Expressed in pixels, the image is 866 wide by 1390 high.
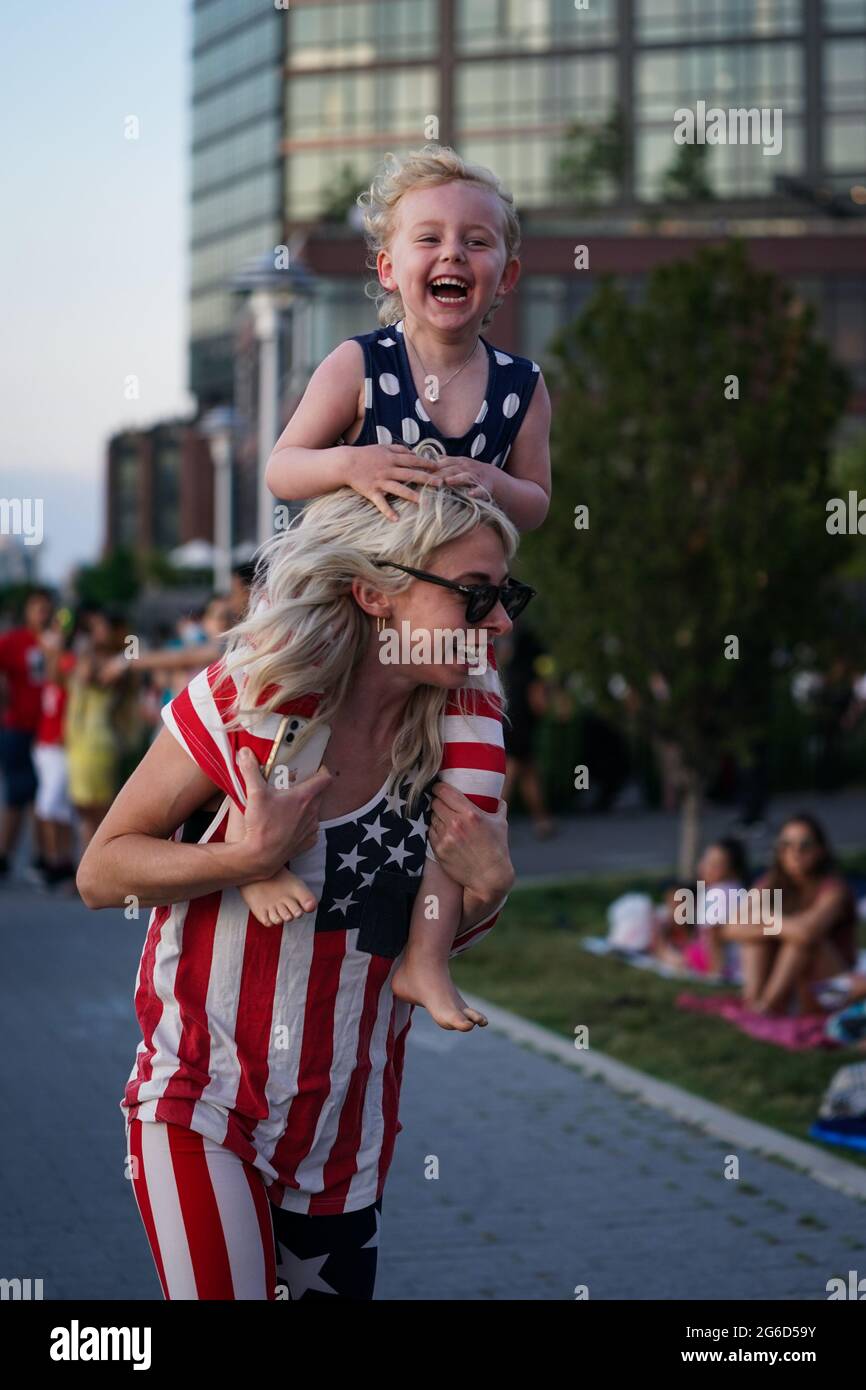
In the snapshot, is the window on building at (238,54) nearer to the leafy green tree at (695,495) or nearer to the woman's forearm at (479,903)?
the leafy green tree at (695,495)

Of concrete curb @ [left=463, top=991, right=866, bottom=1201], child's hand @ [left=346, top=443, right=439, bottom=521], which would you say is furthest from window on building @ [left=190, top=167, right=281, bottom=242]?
child's hand @ [left=346, top=443, right=439, bottom=521]

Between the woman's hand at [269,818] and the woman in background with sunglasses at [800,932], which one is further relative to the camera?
the woman in background with sunglasses at [800,932]

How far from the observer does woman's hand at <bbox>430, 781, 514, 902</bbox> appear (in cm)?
311

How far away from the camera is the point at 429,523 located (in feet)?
9.56

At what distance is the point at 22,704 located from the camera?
49.3 feet

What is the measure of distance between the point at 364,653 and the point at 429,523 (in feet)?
0.77

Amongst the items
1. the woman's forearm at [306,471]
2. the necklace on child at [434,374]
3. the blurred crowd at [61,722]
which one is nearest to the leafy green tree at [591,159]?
the blurred crowd at [61,722]

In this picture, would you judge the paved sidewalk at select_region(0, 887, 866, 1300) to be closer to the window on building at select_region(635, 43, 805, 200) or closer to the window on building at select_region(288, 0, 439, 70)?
the window on building at select_region(635, 43, 805, 200)

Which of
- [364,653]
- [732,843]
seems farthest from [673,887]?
[364,653]

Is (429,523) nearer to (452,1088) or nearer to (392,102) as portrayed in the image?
(452,1088)

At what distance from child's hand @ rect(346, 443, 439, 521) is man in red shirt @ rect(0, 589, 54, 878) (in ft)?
39.9

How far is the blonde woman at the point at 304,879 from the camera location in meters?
2.90

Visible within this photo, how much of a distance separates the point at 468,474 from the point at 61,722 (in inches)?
470

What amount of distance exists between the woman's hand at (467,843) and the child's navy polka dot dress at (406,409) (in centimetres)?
65
